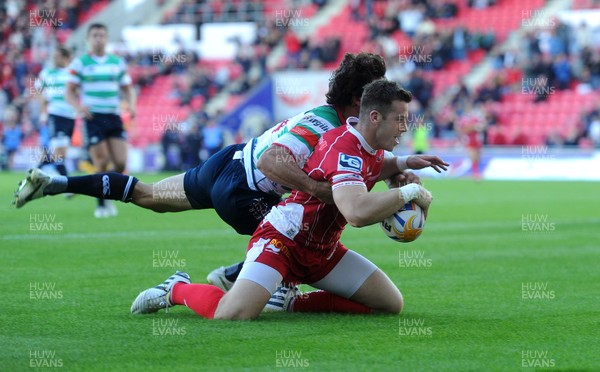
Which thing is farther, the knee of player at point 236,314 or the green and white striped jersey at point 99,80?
the green and white striped jersey at point 99,80

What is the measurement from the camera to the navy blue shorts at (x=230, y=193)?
733 cm

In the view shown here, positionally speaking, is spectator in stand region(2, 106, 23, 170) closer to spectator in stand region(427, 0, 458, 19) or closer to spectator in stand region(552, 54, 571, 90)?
spectator in stand region(427, 0, 458, 19)

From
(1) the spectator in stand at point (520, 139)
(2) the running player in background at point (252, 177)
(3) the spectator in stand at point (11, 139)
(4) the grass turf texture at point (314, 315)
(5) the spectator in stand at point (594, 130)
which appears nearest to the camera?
(4) the grass turf texture at point (314, 315)

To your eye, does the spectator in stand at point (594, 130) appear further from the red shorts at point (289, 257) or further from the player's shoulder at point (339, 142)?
the player's shoulder at point (339, 142)

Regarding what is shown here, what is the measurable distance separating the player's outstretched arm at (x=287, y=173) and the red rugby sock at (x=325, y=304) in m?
0.82

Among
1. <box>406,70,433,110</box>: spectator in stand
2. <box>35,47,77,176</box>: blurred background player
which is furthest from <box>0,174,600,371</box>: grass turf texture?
<box>406,70,433,110</box>: spectator in stand

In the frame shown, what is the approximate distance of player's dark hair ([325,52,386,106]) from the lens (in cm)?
693

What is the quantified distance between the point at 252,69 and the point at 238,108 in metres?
3.40

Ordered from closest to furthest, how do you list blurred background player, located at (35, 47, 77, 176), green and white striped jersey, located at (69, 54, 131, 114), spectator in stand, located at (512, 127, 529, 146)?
green and white striped jersey, located at (69, 54, 131, 114) < blurred background player, located at (35, 47, 77, 176) < spectator in stand, located at (512, 127, 529, 146)

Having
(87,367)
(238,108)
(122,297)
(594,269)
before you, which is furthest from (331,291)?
(238,108)

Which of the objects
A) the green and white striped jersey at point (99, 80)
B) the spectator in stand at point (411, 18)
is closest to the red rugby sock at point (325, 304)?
the green and white striped jersey at point (99, 80)

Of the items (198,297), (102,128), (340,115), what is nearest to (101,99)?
(102,128)

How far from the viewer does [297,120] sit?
A: 6.98 metres

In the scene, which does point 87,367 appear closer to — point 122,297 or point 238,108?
point 122,297
